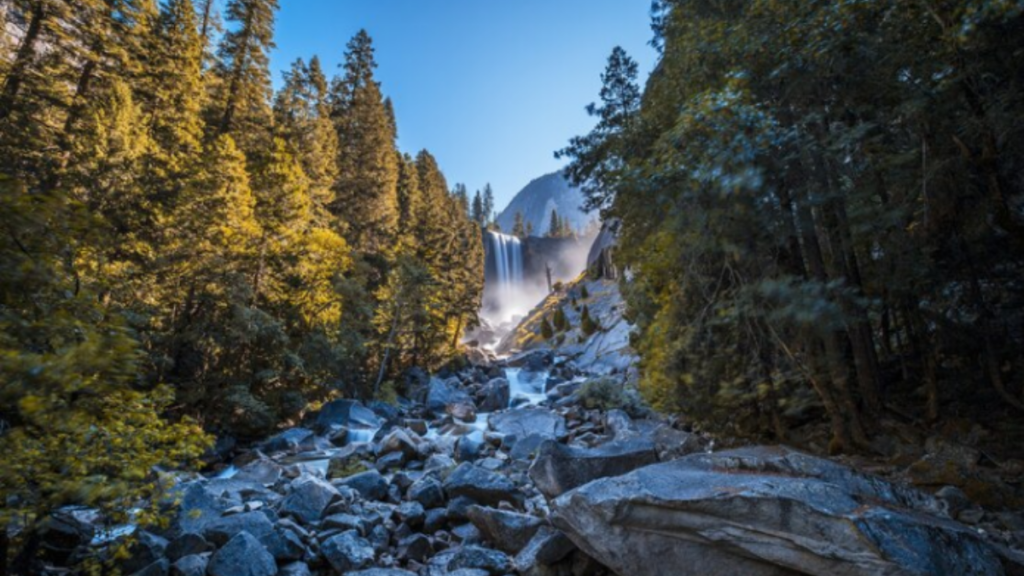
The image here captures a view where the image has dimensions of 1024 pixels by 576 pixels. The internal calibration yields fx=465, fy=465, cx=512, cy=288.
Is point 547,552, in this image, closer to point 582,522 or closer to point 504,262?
point 582,522

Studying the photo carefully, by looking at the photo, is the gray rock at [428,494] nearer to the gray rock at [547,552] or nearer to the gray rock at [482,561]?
the gray rock at [482,561]

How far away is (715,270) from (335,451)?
11519 millimetres

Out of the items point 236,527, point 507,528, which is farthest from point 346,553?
point 507,528

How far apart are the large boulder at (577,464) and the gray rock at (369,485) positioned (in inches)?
140

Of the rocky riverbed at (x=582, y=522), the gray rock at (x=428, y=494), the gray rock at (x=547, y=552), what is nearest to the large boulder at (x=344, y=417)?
the rocky riverbed at (x=582, y=522)

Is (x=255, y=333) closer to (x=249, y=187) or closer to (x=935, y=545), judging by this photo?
(x=249, y=187)

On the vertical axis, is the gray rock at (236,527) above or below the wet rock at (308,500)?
above

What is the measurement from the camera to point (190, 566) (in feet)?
17.8

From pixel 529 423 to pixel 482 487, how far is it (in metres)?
7.57

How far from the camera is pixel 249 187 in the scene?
52.0ft

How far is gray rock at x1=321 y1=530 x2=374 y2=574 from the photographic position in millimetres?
6137

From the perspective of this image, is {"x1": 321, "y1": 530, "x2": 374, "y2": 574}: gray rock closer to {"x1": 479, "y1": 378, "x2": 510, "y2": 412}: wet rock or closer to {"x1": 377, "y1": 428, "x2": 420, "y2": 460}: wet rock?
{"x1": 377, "y1": 428, "x2": 420, "y2": 460}: wet rock

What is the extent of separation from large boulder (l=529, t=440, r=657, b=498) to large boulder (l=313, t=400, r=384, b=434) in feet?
35.2

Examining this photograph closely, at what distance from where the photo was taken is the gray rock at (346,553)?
6137 millimetres
